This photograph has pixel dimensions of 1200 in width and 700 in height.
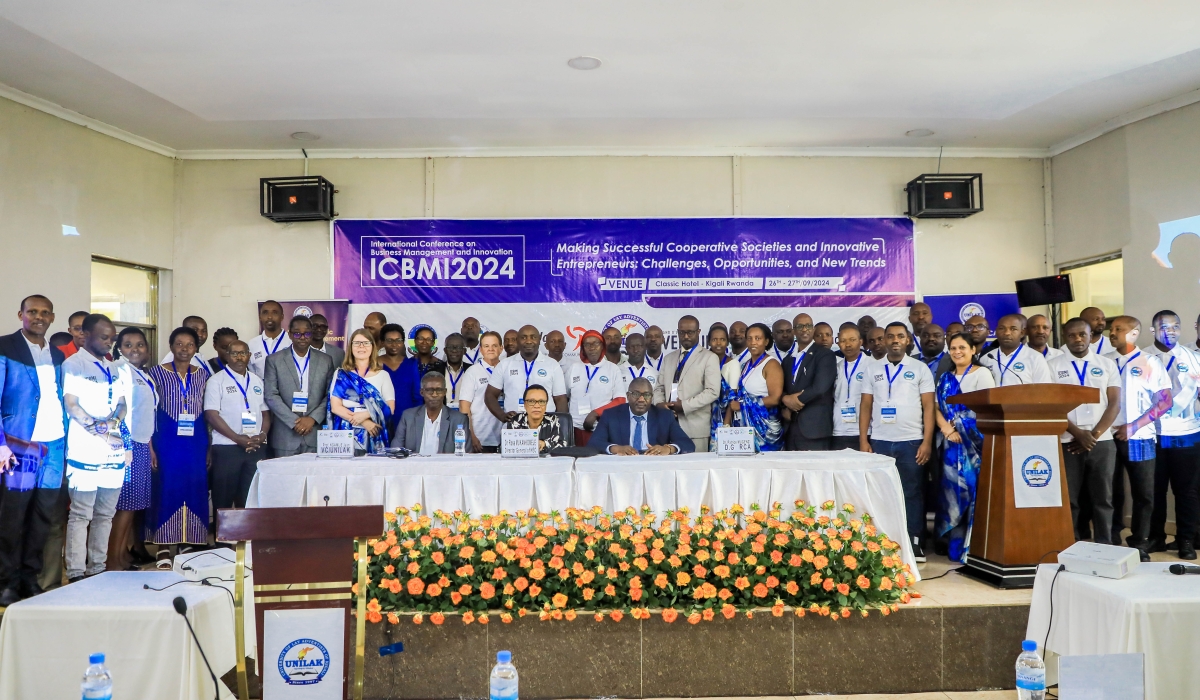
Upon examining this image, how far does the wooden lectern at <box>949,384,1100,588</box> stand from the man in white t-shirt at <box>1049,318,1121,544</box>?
1358 millimetres

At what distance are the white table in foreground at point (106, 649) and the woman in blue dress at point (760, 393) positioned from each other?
3757mm

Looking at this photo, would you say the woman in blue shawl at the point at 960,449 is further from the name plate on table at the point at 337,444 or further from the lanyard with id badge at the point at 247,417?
the lanyard with id badge at the point at 247,417

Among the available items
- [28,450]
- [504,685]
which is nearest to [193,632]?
[504,685]

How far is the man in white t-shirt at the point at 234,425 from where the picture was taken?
5.29m

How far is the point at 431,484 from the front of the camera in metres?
4.21

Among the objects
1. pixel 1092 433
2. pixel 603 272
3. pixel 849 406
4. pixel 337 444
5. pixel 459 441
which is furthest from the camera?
pixel 603 272

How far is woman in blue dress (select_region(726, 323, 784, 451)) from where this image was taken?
5.44 meters

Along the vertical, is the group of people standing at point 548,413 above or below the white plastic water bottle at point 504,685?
above

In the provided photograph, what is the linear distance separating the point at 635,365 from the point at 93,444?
11.9 feet

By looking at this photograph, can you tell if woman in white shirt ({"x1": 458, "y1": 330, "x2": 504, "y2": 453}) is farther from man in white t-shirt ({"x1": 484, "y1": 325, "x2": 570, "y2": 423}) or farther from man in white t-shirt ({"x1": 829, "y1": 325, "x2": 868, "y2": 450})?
man in white t-shirt ({"x1": 829, "y1": 325, "x2": 868, "y2": 450})

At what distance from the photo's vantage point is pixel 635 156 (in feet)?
24.8

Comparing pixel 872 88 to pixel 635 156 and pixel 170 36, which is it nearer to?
pixel 635 156

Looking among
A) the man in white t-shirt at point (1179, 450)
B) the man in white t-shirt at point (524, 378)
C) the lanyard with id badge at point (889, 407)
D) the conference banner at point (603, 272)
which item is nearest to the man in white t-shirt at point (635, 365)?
the man in white t-shirt at point (524, 378)

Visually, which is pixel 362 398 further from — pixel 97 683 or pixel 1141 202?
pixel 1141 202
